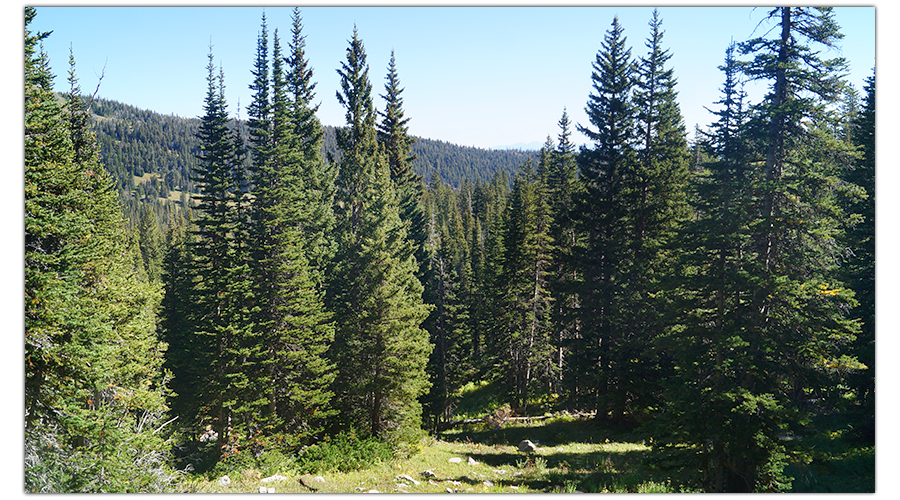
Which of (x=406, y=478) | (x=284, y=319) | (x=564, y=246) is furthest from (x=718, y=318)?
(x=564, y=246)

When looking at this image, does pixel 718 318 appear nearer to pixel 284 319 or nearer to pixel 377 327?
pixel 377 327

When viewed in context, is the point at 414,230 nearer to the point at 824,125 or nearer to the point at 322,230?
the point at 322,230

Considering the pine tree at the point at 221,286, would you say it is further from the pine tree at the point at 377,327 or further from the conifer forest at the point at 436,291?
the pine tree at the point at 377,327

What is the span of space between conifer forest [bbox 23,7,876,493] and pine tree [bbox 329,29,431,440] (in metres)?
0.11

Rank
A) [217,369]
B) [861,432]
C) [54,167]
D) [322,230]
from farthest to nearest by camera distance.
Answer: [322,230], [217,369], [861,432], [54,167]

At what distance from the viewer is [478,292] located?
45938mm

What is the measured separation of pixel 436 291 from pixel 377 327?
1242 centimetres

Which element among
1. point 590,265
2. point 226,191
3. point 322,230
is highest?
point 226,191

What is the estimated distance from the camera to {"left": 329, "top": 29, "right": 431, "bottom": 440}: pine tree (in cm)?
2070

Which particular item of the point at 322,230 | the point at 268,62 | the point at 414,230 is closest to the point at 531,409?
the point at 414,230

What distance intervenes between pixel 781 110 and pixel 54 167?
16.8m

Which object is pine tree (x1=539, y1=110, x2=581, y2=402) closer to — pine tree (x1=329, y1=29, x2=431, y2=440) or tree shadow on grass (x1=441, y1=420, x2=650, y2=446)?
tree shadow on grass (x1=441, y1=420, x2=650, y2=446)

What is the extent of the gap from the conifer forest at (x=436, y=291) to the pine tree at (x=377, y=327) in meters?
0.11

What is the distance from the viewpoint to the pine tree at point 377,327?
20703 millimetres
